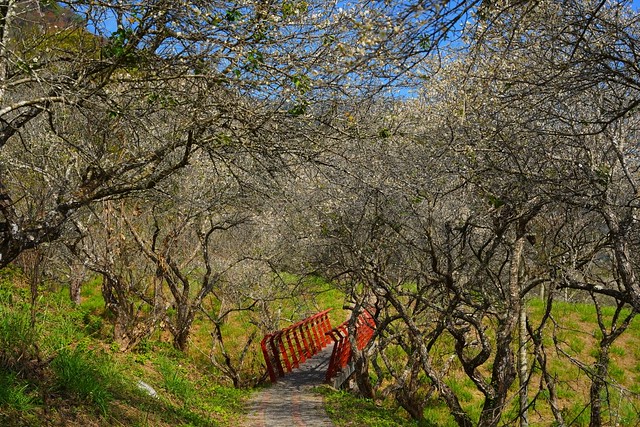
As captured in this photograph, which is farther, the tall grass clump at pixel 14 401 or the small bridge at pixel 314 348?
the small bridge at pixel 314 348

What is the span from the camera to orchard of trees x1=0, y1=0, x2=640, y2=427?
209 inches

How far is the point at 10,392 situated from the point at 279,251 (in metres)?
8.41

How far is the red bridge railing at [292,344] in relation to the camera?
13.6 m

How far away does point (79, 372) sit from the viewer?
669 centimetres

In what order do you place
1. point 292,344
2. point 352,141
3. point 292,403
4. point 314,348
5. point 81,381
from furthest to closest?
point 314,348 < point 292,344 < point 292,403 < point 352,141 < point 81,381

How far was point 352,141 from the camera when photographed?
738 centimetres

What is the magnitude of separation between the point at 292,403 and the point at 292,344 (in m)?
5.42

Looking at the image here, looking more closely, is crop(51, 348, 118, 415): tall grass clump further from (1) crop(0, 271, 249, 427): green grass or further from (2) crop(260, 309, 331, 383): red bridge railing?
(2) crop(260, 309, 331, 383): red bridge railing

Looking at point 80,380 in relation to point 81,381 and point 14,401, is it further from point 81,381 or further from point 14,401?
point 14,401

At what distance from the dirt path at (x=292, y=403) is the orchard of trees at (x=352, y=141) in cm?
140

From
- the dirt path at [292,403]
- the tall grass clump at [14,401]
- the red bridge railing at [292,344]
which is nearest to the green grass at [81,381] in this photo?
the tall grass clump at [14,401]

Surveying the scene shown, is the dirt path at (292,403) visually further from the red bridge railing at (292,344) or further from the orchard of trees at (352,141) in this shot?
the orchard of trees at (352,141)

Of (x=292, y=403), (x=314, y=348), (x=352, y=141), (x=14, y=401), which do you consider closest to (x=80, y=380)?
(x=14, y=401)

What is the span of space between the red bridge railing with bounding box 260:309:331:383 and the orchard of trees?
6.74 ft
